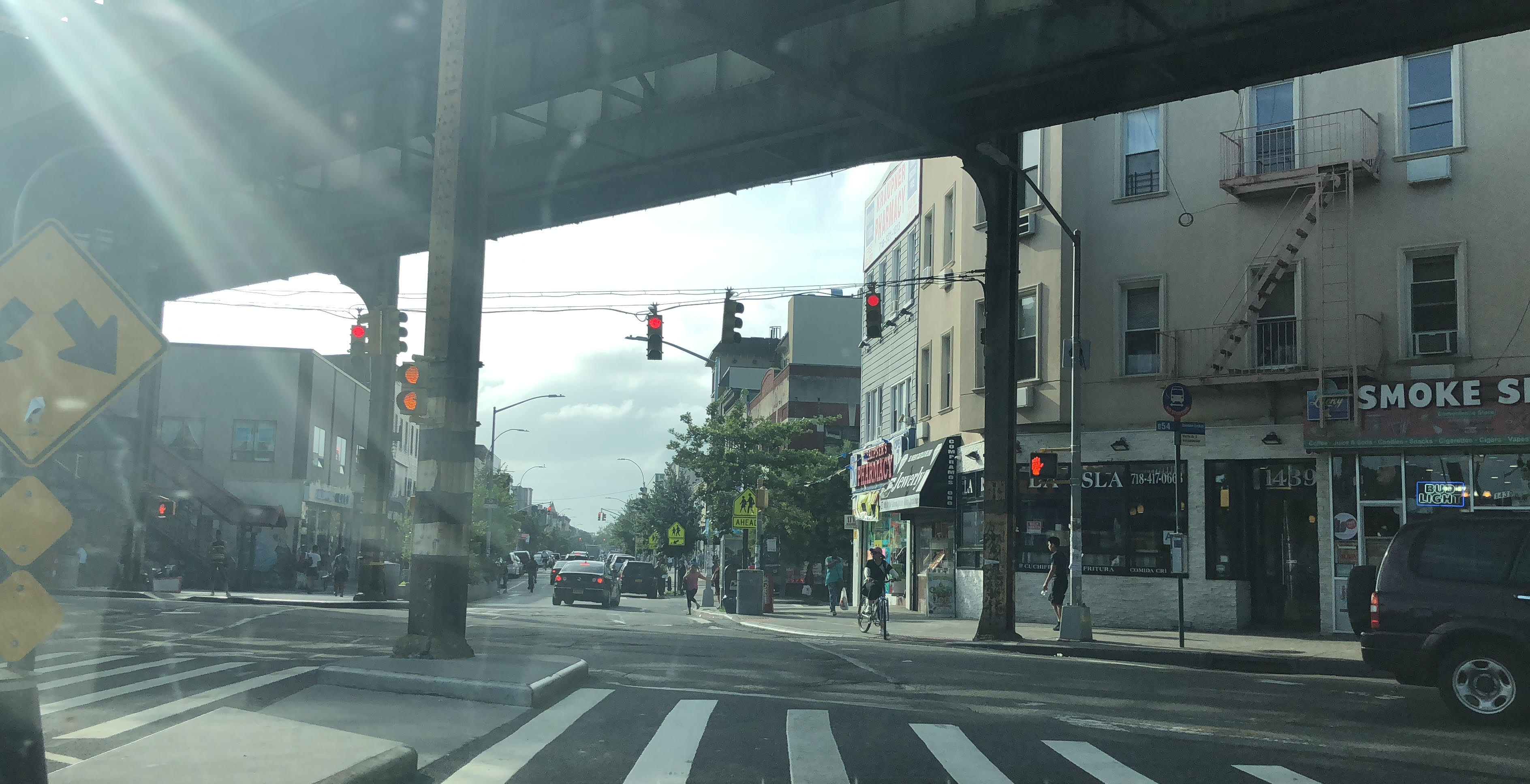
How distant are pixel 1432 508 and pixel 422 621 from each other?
707 inches

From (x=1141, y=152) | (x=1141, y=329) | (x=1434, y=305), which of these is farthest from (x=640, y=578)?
(x=1434, y=305)

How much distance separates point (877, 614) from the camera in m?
24.2

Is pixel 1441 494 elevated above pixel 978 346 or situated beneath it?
situated beneath

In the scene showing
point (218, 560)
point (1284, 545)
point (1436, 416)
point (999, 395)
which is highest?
point (999, 395)

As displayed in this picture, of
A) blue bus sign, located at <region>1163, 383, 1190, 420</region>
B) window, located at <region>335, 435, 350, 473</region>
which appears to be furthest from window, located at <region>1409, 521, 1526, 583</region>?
window, located at <region>335, 435, 350, 473</region>

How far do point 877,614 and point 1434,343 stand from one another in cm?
1140

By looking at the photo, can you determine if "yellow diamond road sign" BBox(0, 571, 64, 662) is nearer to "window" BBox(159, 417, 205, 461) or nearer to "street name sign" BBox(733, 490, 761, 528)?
"street name sign" BBox(733, 490, 761, 528)

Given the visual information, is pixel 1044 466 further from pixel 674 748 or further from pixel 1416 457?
pixel 674 748

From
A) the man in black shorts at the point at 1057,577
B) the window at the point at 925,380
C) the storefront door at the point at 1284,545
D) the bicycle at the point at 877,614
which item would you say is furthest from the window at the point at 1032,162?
the bicycle at the point at 877,614

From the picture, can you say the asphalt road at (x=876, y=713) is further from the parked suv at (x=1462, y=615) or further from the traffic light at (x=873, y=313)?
the traffic light at (x=873, y=313)

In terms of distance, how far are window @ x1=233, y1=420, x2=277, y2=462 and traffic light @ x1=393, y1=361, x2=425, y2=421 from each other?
148ft

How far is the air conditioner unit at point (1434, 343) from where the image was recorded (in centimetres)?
2241

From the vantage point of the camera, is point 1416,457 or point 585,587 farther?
point 585,587

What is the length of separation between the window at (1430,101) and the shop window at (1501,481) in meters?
5.77
